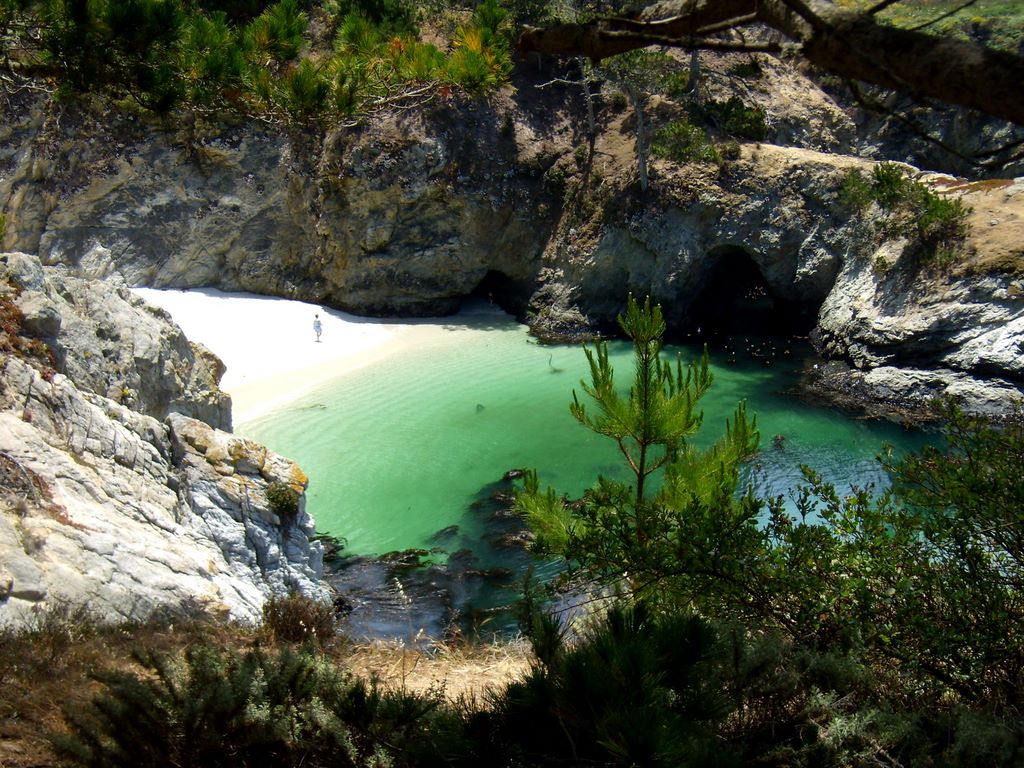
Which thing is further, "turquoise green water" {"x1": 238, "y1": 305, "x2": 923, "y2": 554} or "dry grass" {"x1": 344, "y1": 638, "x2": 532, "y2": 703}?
"turquoise green water" {"x1": 238, "y1": 305, "x2": 923, "y2": 554}

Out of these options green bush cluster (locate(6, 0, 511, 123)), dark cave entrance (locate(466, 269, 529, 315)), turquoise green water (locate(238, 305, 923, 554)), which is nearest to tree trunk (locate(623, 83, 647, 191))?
green bush cluster (locate(6, 0, 511, 123))

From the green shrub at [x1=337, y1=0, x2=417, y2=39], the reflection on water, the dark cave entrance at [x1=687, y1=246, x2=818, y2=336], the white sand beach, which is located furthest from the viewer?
the green shrub at [x1=337, y1=0, x2=417, y2=39]

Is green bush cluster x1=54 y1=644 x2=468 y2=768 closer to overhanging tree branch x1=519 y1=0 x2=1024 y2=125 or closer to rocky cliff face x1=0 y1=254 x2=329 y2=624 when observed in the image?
rocky cliff face x1=0 y1=254 x2=329 y2=624

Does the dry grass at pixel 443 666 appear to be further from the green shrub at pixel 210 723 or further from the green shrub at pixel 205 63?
the green shrub at pixel 205 63

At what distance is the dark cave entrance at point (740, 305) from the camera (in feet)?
77.4

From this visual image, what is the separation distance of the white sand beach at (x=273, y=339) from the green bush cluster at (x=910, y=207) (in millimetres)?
12857

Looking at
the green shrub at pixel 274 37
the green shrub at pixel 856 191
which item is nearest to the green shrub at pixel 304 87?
the green shrub at pixel 274 37

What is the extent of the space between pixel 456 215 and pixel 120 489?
18.2 m

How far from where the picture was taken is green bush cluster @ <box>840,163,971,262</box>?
59.7 feet

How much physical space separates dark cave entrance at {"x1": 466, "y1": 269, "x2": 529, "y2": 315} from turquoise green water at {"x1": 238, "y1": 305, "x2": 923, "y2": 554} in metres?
Answer: 4.64

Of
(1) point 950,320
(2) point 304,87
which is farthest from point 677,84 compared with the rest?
(2) point 304,87

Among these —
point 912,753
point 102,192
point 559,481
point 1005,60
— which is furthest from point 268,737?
point 102,192

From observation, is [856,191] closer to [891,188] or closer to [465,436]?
[891,188]

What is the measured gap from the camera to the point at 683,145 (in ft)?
74.9
